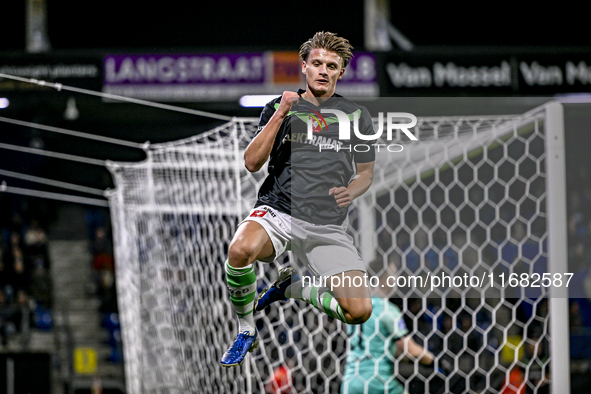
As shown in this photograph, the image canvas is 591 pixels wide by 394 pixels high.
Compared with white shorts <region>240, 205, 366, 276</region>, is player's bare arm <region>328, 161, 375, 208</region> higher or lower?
higher

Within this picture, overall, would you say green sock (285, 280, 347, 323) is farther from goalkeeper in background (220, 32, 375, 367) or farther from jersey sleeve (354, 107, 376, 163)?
jersey sleeve (354, 107, 376, 163)

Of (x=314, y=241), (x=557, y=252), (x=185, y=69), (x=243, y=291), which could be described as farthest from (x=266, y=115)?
(x=185, y=69)

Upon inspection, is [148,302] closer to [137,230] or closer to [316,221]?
[137,230]

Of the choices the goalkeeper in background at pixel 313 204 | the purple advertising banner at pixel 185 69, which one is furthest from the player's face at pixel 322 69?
the purple advertising banner at pixel 185 69

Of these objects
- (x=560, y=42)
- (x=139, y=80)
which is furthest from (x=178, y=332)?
(x=560, y=42)

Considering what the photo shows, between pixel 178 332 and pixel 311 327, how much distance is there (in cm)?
82

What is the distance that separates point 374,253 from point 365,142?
1303mm

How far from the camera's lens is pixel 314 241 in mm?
1704

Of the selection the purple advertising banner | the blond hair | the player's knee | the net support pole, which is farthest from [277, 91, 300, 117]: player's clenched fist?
the purple advertising banner

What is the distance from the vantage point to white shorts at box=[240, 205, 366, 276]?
167 cm

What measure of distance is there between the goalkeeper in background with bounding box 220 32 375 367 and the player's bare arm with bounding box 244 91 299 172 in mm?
15

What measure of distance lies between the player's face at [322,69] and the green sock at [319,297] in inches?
21.7

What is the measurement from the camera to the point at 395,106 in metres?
2.18

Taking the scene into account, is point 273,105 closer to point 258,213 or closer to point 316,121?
point 316,121
